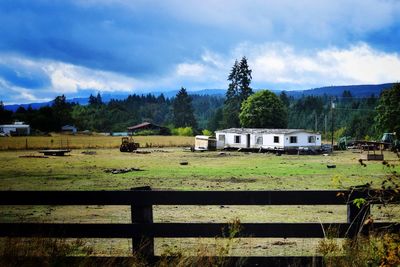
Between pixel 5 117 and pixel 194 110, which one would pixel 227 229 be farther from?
pixel 194 110

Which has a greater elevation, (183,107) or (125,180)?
(183,107)

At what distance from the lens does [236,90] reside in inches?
4328

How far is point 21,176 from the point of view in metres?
32.2

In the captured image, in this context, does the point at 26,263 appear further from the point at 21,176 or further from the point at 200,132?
the point at 200,132

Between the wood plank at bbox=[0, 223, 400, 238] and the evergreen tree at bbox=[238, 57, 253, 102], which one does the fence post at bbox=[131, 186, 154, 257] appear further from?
the evergreen tree at bbox=[238, 57, 253, 102]

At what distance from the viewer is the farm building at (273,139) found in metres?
69.4

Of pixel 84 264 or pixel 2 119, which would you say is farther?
pixel 2 119

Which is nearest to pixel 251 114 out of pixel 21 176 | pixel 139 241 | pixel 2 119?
pixel 2 119

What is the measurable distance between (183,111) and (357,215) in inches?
5908

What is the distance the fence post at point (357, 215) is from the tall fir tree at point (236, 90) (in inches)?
4042

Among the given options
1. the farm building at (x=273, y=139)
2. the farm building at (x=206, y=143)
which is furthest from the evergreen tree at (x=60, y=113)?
the farm building at (x=273, y=139)

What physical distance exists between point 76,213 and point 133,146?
5344 centimetres

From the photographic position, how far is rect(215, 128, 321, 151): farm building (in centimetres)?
6944

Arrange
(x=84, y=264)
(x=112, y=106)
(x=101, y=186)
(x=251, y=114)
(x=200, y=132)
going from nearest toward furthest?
A: (x=84, y=264), (x=101, y=186), (x=251, y=114), (x=200, y=132), (x=112, y=106)
